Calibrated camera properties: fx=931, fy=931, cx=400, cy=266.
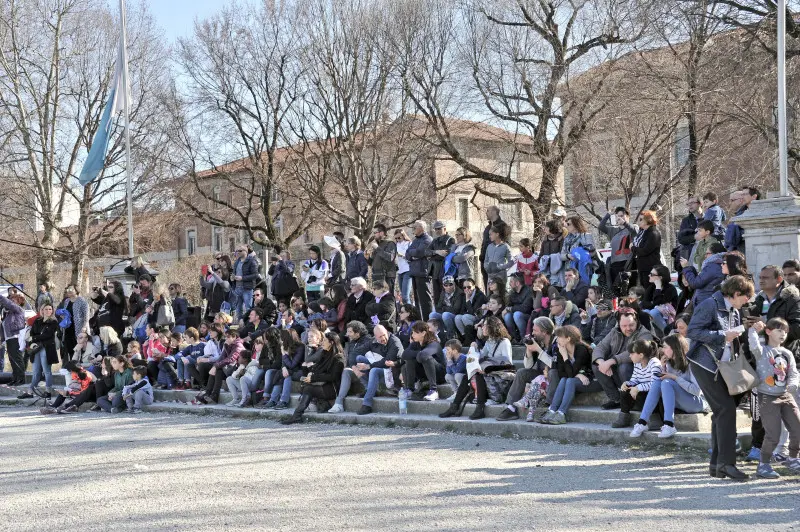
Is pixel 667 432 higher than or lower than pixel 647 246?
lower

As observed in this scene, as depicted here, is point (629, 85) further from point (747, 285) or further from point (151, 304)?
point (747, 285)

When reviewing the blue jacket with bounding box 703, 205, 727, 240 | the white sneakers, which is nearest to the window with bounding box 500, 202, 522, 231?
the blue jacket with bounding box 703, 205, 727, 240

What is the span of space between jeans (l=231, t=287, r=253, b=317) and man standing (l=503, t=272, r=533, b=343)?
22.3 feet

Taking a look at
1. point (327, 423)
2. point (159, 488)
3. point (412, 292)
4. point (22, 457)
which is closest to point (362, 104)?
point (412, 292)

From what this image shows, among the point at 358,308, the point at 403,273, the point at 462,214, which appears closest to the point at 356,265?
the point at 403,273

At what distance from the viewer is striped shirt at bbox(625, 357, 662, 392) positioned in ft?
34.2

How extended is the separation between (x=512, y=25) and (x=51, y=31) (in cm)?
1754

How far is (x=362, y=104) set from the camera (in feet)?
94.4

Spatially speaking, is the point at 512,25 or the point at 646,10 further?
the point at 512,25

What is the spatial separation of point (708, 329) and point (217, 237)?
57895 mm

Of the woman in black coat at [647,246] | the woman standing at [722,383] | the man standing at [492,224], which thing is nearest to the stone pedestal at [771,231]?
the woman in black coat at [647,246]

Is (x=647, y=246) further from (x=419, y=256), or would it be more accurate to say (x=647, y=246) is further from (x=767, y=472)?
A: (x=767, y=472)

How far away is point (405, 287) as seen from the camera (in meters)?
16.8

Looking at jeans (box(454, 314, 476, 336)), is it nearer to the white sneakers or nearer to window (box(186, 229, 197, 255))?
the white sneakers
